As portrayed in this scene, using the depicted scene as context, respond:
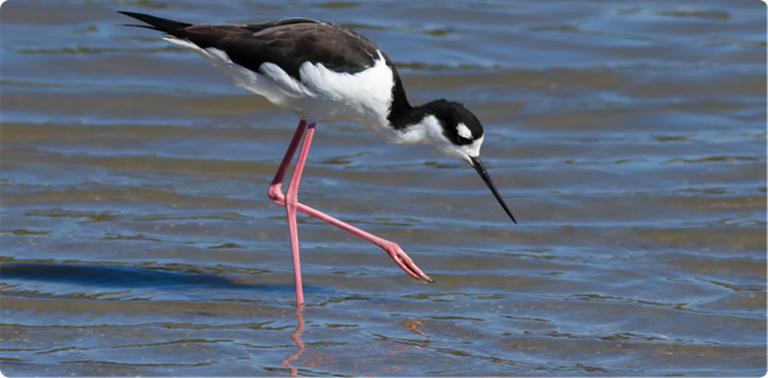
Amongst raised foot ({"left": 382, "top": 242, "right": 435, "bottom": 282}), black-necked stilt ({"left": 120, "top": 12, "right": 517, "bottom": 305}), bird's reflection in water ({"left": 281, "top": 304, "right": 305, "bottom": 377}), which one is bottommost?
bird's reflection in water ({"left": 281, "top": 304, "right": 305, "bottom": 377})

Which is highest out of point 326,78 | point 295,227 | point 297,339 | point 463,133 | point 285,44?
point 285,44

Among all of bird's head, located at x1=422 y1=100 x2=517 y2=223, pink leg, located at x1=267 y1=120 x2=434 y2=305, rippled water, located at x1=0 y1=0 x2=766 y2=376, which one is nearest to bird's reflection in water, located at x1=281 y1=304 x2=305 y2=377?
rippled water, located at x1=0 y1=0 x2=766 y2=376

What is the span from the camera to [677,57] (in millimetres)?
11930

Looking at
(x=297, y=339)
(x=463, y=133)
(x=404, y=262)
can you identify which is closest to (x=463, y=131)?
(x=463, y=133)

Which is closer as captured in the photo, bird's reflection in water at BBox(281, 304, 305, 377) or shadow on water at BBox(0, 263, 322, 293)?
bird's reflection in water at BBox(281, 304, 305, 377)

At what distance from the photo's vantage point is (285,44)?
6.50m

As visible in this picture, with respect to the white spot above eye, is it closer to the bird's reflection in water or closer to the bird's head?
the bird's head

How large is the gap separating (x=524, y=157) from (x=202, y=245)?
10.9 feet

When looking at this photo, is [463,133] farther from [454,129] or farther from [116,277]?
[116,277]

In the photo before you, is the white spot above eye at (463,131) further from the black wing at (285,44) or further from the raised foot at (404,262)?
the raised foot at (404,262)

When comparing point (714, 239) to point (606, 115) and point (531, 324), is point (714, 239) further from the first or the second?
point (606, 115)

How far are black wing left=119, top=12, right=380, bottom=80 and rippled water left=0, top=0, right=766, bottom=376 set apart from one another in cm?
141

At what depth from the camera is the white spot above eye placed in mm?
6648

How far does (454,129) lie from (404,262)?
0.89 m
